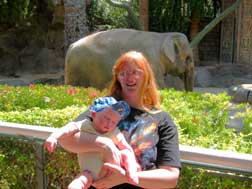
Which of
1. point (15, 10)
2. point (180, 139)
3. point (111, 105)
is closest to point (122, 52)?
point (180, 139)

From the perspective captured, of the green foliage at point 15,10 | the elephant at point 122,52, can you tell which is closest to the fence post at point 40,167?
the elephant at point 122,52

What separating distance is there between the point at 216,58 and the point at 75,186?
1805 centimetres

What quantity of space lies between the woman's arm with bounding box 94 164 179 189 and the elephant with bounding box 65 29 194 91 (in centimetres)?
615

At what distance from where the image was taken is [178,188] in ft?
8.80

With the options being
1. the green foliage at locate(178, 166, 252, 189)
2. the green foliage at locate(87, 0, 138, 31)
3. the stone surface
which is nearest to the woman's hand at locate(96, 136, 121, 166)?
the green foliage at locate(178, 166, 252, 189)

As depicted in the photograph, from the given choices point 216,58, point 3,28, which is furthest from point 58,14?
point 216,58

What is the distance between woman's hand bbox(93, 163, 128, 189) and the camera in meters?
2.09

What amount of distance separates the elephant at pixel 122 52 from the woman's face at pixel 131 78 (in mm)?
5935

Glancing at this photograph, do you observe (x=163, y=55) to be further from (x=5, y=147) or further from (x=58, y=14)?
(x=58, y=14)

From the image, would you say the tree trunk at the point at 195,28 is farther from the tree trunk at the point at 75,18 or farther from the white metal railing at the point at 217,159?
the white metal railing at the point at 217,159

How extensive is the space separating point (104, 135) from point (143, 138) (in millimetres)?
193

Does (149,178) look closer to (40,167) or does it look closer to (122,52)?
(40,167)

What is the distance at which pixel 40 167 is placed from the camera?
314 centimetres

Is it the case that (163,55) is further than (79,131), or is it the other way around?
(163,55)
